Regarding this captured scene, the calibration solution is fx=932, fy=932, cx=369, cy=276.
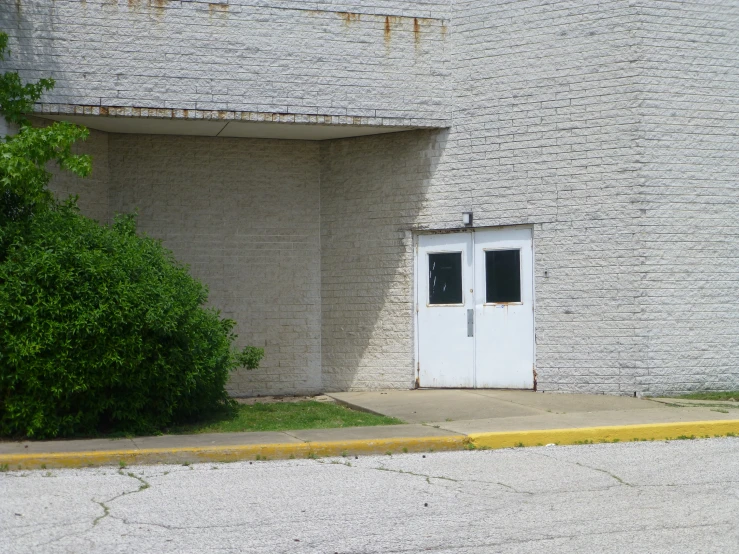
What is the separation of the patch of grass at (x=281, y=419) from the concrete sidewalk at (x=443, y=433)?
1.30 ft

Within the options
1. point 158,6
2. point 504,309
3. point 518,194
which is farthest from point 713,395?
point 158,6

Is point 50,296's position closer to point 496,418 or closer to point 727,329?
point 496,418

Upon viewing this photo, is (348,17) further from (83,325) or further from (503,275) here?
(83,325)

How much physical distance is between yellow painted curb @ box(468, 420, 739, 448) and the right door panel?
10.6ft

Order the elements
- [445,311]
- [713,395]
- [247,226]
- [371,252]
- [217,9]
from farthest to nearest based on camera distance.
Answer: [247,226] < [371,252] < [445,311] < [217,9] < [713,395]

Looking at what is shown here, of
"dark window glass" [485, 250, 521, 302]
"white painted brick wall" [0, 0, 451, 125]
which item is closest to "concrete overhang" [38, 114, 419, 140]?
"white painted brick wall" [0, 0, 451, 125]

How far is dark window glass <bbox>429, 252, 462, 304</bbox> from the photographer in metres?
14.0

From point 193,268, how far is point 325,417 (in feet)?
12.3

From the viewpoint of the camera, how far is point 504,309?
13703 mm

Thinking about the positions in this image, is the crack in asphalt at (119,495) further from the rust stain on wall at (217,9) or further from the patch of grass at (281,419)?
the rust stain on wall at (217,9)

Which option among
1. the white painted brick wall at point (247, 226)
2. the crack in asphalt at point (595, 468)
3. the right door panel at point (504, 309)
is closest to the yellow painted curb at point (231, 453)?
the crack in asphalt at point (595, 468)

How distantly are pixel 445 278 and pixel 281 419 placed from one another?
3722mm

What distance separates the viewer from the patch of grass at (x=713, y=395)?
1259 centimetres

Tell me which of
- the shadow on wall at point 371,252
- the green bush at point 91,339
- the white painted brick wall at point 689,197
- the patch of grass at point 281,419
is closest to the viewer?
the green bush at point 91,339
